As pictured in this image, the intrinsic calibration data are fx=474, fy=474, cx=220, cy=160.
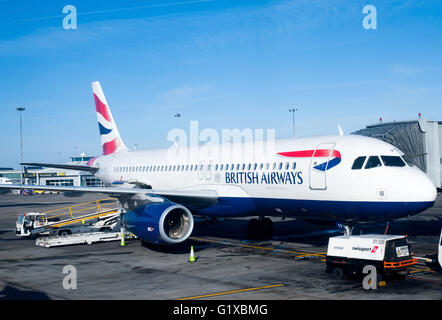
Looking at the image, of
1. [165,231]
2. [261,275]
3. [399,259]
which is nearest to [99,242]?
[165,231]

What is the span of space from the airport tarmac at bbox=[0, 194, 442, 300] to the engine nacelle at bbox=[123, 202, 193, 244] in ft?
2.72

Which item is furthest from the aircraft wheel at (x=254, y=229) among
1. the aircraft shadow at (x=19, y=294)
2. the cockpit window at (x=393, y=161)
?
the aircraft shadow at (x=19, y=294)

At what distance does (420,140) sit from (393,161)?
1351 centimetres

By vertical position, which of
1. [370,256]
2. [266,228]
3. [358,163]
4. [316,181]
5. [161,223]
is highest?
[358,163]

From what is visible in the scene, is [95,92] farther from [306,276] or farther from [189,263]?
[306,276]

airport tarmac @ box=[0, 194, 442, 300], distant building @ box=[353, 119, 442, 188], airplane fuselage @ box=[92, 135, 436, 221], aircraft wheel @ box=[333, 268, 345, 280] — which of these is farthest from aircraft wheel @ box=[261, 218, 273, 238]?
aircraft wheel @ box=[333, 268, 345, 280]

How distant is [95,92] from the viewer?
32.8 meters

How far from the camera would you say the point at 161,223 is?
17828mm

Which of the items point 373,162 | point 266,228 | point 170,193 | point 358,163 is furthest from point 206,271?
point 266,228

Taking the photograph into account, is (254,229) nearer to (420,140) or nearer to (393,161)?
(393,161)

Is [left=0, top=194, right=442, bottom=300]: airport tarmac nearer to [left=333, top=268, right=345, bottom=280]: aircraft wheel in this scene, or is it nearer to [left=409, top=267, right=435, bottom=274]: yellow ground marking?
[left=409, top=267, right=435, bottom=274]: yellow ground marking

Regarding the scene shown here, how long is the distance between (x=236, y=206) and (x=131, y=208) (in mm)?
4774

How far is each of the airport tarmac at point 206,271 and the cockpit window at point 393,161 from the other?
11.4 feet

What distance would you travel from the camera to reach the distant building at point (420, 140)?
27.5m
